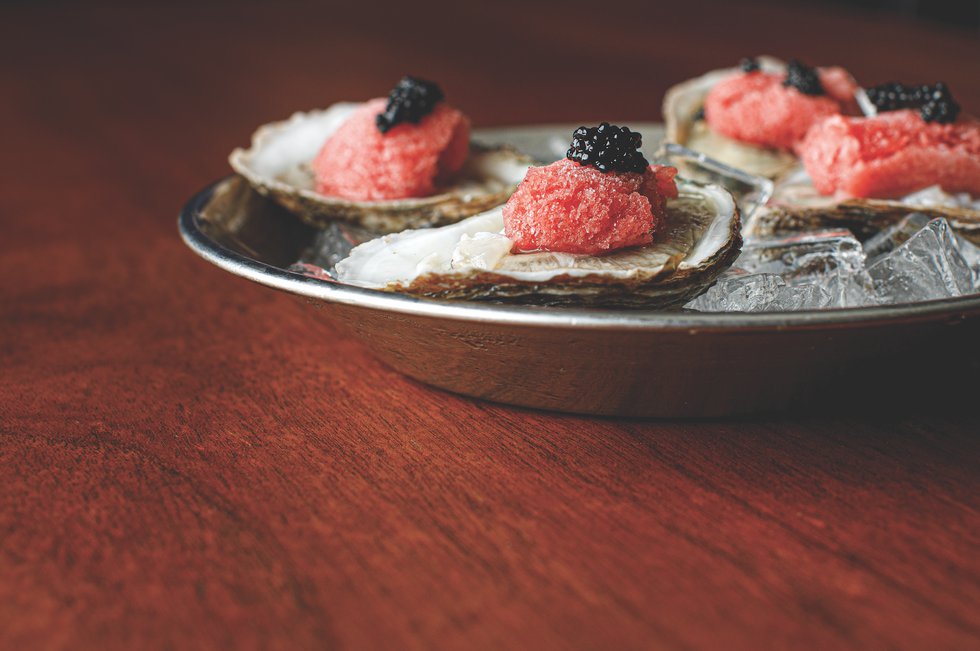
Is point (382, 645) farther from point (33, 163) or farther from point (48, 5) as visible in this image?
point (48, 5)

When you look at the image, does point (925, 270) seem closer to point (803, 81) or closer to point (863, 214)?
point (863, 214)

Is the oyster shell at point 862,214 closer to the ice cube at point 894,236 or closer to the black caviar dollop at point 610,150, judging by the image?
the ice cube at point 894,236

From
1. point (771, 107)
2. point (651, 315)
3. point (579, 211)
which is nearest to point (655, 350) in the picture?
point (651, 315)

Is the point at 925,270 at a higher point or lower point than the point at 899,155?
lower

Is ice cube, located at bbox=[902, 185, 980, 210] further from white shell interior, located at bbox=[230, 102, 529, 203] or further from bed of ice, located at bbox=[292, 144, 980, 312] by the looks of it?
white shell interior, located at bbox=[230, 102, 529, 203]

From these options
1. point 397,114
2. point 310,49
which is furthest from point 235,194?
point 310,49

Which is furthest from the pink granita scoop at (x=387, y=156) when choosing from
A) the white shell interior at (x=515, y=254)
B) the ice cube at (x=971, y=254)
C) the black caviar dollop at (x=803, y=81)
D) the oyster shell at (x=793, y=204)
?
the ice cube at (x=971, y=254)

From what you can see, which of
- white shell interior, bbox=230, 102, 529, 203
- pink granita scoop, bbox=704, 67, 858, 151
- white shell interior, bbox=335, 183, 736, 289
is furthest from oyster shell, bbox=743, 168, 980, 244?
white shell interior, bbox=230, 102, 529, 203

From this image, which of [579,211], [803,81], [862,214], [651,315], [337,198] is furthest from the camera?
[803,81]
